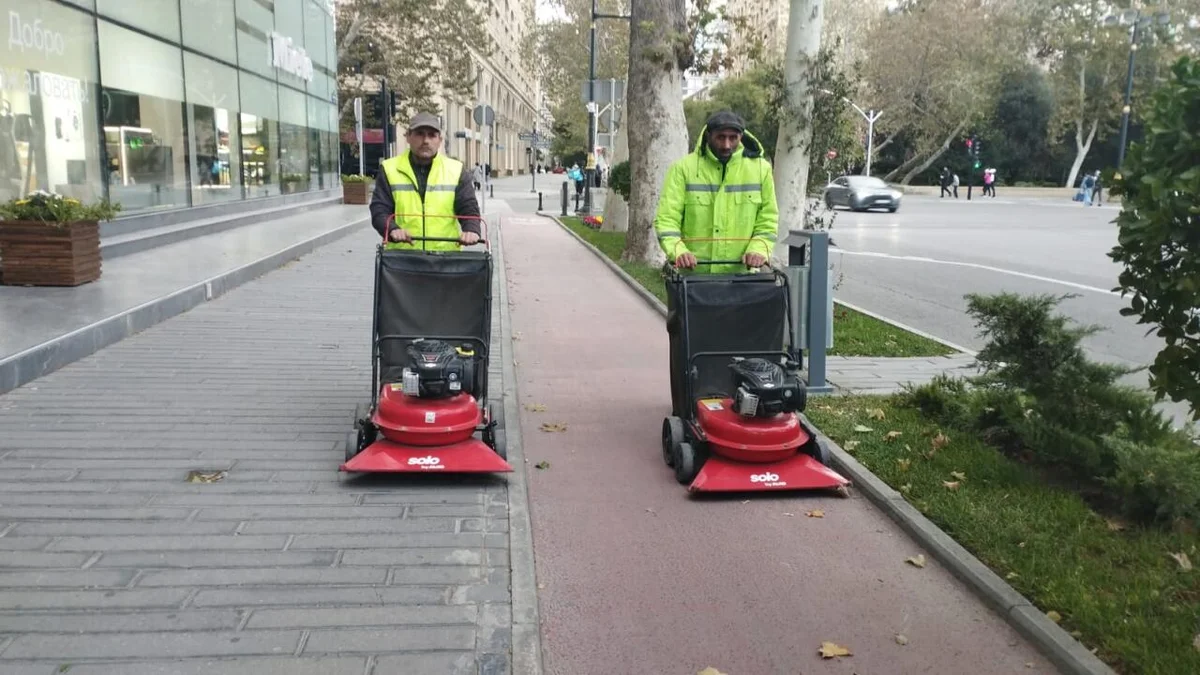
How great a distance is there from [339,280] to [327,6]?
19202mm

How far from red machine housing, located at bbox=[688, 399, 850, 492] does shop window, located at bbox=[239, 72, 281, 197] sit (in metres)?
18.4

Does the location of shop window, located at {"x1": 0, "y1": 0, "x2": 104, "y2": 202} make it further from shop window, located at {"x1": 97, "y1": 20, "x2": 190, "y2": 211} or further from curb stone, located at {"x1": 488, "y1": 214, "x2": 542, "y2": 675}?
curb stone, located at {"x1": 488, "y1": 214, "x2": 542, "y2": 675}

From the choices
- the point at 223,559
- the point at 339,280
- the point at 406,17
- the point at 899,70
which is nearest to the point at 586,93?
the point at 339,280

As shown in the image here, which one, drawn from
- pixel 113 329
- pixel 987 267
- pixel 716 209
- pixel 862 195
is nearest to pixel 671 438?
pixel 716 209

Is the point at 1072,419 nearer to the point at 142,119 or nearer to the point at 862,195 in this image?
the point at 142,119

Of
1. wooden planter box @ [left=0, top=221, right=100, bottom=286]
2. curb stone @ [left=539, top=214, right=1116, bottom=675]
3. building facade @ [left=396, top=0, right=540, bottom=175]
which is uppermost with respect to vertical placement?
building facade @ [left=396, top=0, right=540, bottom=175]

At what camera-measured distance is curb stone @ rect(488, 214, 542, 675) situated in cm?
352

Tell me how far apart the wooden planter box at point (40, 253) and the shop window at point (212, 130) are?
846 centimetres

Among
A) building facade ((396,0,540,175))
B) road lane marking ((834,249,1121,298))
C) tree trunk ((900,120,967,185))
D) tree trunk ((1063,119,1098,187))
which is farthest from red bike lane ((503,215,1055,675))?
tree trunk ((1063,119,1098,187))

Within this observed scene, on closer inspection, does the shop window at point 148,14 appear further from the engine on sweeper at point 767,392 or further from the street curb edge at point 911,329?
the engine on sweeper at point 767,392

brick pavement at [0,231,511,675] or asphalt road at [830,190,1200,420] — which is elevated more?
asphalt road at [830,190,1200,420]

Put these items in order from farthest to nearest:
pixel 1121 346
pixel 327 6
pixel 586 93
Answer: pixel 327 6, pixel 586 93, pixel 1121 346

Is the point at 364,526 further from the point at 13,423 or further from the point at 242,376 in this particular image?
the point at 242,376

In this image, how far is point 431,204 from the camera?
5.92 m
